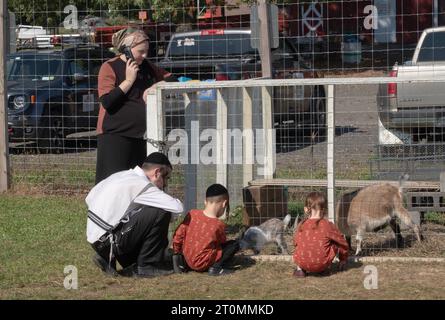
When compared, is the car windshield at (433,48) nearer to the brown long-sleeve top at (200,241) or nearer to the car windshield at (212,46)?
the car windshield at (212,46)

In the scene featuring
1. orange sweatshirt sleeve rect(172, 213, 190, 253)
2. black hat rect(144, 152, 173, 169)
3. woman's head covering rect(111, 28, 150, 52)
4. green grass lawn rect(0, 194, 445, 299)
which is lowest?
green grass lawn rect(0, 194, 445, 299)

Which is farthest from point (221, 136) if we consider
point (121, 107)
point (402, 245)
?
point (402, 245)

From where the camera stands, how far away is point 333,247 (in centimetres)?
662

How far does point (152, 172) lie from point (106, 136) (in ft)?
2.18

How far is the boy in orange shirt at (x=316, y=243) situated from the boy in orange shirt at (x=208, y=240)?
0.51m

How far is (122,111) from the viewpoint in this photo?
7141 mm

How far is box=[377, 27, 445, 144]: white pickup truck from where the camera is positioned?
8.59 m

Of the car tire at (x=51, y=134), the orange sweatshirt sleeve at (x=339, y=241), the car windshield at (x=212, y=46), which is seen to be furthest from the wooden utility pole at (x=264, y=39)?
the car windshield at (x=212, y=46)

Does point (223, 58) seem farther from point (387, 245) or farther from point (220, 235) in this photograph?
point (220, 235)

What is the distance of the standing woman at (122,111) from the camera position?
23.2ft

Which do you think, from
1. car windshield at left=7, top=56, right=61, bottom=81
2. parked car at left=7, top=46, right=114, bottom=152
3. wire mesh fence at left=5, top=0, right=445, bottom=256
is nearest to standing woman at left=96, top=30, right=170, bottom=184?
wire mesh fence at left=5, top=0, right=445, bottom=256

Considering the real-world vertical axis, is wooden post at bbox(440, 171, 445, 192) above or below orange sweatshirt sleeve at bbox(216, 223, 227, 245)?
above

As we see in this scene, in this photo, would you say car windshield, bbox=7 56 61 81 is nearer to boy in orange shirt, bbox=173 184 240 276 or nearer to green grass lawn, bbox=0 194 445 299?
green grass lawn, bbox=0 194 445 299

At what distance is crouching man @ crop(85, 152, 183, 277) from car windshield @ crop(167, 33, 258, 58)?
7.93 metres
